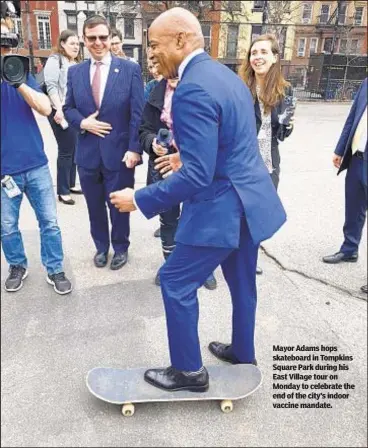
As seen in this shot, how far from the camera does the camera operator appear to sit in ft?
7.91

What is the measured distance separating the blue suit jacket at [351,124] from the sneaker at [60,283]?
2431mm

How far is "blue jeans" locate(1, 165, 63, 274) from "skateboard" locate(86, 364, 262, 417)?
45.1 inches

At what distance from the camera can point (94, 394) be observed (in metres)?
2.04

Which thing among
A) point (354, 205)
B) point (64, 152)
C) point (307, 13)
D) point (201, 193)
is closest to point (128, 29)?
point (64, 152)

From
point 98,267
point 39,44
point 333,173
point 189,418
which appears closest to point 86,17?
point 39,44

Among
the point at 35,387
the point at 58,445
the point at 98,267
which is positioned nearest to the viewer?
the point at 58,445

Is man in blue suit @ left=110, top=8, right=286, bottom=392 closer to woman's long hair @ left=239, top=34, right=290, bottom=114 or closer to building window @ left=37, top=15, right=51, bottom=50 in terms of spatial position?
building window @ left=37, top=15, right=51, bottom=50

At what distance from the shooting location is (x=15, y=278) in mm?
3027

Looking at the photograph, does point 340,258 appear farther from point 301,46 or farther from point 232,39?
point 301,46

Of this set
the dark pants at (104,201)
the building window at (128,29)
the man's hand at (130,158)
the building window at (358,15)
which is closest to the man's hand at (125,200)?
the man's hand at (130,158)

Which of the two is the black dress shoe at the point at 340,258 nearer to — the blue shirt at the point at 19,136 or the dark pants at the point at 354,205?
the dark pants at the point at 354,205

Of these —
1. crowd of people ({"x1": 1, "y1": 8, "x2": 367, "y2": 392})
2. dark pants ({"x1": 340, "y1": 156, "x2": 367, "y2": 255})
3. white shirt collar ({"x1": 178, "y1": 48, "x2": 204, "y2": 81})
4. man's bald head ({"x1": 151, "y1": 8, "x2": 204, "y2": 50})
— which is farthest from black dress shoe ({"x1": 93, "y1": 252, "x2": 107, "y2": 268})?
man's bald head ({"x1": 151, "y1": 8, "x2": 204, "y2": 50})

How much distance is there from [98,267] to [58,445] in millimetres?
1860

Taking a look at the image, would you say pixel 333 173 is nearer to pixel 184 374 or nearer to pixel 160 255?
pixel 160 255
